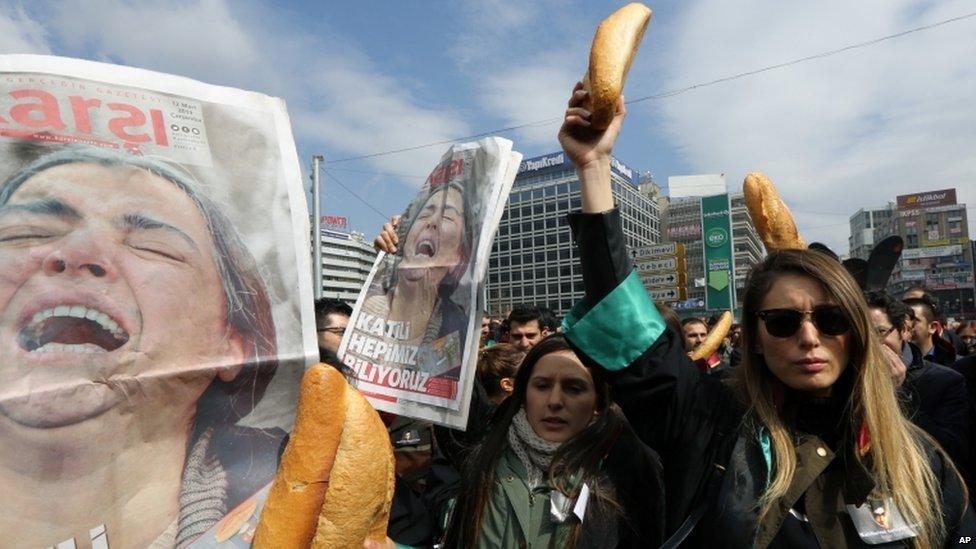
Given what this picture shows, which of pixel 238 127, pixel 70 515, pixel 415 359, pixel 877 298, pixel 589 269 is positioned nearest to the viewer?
pixel 70 515

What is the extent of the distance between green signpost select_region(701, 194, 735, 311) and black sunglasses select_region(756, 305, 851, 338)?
102 feet

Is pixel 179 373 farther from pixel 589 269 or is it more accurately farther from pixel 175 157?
pixel 589 269

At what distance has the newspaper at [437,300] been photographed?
6.73ft

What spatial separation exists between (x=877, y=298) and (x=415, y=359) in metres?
2.61

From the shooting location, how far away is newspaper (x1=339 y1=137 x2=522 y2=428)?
2.05 m

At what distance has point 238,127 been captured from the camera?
1431 mm

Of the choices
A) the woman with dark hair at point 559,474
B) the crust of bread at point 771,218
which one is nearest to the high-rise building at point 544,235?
the crust of bread at point 771,218

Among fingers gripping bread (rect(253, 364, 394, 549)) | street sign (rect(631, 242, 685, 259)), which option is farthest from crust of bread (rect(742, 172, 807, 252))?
street sign (rect(631, 242, 685, 259))

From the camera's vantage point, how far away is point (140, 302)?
1.26 metres

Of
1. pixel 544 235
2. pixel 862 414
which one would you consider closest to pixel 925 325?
pixel 862 414

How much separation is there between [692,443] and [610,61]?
91cm

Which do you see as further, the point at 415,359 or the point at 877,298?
the point at 877,298

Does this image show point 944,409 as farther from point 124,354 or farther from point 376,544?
point 124,354

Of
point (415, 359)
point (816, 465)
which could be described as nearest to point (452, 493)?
point (415, 359)
